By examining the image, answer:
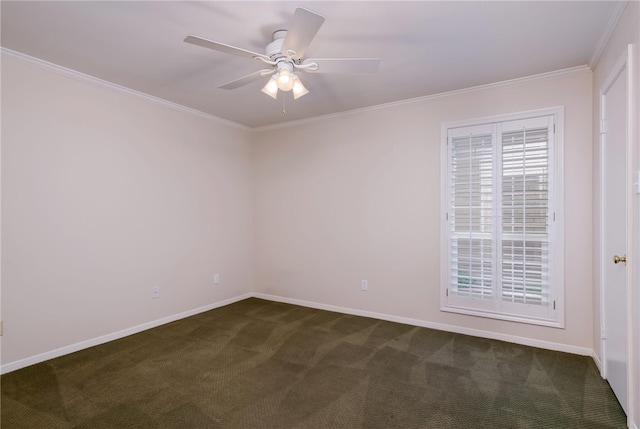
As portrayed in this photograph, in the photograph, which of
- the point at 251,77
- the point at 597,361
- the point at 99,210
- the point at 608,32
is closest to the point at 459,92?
the point at 608,32

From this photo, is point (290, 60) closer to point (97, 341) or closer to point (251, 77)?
point (251, 77)

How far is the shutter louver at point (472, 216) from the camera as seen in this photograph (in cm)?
331

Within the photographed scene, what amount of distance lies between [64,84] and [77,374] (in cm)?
248

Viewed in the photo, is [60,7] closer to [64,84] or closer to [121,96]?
[64,84]

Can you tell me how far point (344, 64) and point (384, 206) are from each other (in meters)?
2.03

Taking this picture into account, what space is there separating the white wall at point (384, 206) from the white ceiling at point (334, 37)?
0.39 m

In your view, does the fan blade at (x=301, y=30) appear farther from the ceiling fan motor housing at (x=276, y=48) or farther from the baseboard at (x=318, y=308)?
the baseboard at (x=318, y=308)

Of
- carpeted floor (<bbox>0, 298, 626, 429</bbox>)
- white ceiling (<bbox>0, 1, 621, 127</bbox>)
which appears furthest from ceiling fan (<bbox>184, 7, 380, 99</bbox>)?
carpeted floor (<bbox>0, 298, 626, 429</bbox>)

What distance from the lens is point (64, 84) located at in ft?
9.75

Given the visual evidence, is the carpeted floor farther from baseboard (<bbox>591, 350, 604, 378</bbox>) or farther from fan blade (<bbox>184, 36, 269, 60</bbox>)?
fan blade (<bbox>184, 36, 269, 60</bbox>)

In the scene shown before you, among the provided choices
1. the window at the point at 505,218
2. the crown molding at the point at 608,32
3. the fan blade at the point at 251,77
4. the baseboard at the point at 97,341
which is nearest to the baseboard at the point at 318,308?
the baseboard at the point at 97,341

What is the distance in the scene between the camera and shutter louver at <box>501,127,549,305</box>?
10.1 ft

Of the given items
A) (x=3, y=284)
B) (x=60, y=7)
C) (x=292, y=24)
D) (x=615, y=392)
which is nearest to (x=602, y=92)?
(x=615, y=392)

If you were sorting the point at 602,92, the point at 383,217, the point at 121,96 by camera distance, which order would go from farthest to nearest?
the point at 383,217, the point at 121,96, the point at 602,92
